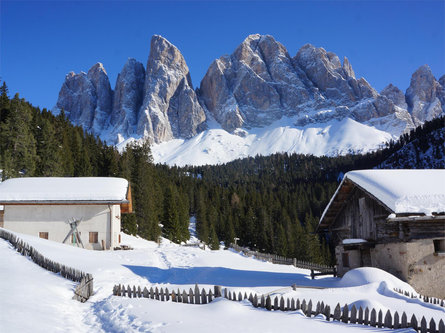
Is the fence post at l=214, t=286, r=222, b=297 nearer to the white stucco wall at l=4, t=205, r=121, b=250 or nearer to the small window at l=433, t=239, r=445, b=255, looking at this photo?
the small window at l=433, t=239, r=445, b=255

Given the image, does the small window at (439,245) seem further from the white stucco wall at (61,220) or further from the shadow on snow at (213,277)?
the white stucco wall at (61,220)

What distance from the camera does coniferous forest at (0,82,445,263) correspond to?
1962 inches

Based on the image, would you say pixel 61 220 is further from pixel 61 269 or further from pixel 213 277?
pixel 213 277

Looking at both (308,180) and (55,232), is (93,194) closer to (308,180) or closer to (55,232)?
(55,232)

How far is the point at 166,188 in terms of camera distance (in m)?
71.9

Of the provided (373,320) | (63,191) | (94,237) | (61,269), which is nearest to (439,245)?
(373,320)

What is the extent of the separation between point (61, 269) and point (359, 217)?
15.3m

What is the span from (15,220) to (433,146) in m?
124

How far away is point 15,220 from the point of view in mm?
29594

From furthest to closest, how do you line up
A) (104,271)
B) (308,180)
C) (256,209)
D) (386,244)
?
(308,180)
(256,209)
(104,271)
(386,244)

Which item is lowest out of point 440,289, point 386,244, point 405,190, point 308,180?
point 440,289

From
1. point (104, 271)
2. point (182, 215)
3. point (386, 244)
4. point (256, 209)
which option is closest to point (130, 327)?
point (104, 271)

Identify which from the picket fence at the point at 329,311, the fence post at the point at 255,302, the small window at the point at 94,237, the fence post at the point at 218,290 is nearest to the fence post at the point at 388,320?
the picket fence at the point at 329,311

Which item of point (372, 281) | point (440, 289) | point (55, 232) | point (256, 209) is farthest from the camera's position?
point (256, 209)
